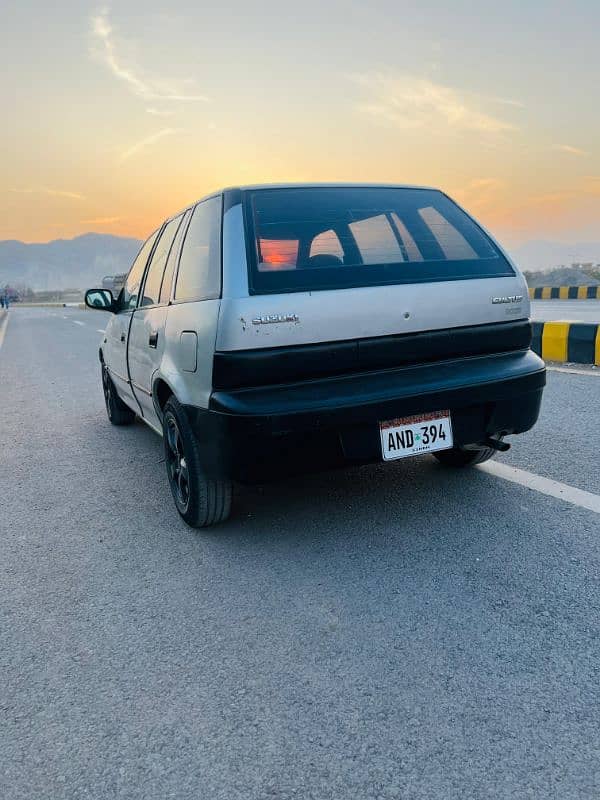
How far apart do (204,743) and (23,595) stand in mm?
1324

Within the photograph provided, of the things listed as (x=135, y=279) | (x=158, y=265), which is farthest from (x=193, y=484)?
(x=135, y=279)

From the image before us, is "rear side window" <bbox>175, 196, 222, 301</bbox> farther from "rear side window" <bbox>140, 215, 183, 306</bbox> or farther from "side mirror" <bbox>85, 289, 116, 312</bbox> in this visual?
"side mirror" <bbox>85, 289, 116, 312</bbox>

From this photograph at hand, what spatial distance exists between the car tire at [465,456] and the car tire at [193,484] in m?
1.38

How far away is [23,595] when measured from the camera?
2.73 metres

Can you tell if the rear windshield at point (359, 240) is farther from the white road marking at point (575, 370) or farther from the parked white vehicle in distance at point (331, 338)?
the white road marking at point (575, 370)

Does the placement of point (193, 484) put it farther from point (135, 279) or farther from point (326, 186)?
point (135, 279)

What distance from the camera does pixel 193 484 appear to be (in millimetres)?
3158

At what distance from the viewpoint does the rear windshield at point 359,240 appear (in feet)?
9.37

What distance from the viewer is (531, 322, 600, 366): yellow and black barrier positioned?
25.4ft

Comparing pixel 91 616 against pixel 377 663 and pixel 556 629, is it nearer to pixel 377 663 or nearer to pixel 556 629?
pixel 377 663

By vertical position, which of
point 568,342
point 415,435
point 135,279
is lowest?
point 568,342

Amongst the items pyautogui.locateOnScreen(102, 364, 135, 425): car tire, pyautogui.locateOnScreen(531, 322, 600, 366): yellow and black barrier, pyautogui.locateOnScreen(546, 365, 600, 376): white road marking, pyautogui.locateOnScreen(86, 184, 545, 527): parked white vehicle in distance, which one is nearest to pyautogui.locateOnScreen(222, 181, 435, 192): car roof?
pyautogui.locateOnScreen(86, 184, 545, 527): parked white vehicle in distance

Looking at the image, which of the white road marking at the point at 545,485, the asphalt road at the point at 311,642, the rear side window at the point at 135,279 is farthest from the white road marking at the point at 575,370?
the rear side window at the point at 135,279

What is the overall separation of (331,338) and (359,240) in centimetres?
64
